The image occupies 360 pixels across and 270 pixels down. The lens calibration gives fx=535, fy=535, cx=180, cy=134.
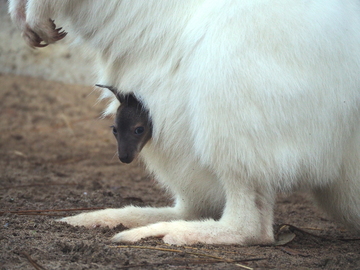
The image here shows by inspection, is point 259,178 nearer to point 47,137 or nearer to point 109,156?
point 109,156

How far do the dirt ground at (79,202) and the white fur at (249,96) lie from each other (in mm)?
204

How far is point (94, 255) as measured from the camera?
199 cm

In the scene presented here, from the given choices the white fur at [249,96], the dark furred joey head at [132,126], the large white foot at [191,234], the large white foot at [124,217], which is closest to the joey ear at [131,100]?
the dark furred joey head at [132,126]

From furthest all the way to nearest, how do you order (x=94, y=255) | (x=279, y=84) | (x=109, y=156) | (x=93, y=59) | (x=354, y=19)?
(x=109, y=156) < (x=93, y=59) < (x=354, y=19) < (x=279, y=84) < (x=94, y=255)

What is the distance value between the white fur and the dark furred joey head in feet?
0.48

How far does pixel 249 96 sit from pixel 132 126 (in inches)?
28.4

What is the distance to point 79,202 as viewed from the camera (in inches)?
129

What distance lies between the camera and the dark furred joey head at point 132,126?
8.84ft

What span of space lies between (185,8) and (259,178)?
0.86 m

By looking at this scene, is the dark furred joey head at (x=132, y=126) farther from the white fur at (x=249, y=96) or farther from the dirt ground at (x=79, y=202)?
the dirt ground at (x=79, y=202)

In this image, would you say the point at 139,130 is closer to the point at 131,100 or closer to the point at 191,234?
the point at 131,100

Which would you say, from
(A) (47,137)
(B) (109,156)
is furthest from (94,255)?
(A) (47,137)

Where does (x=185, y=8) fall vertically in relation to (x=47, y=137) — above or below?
above

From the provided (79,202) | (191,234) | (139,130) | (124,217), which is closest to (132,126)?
(139,130)
